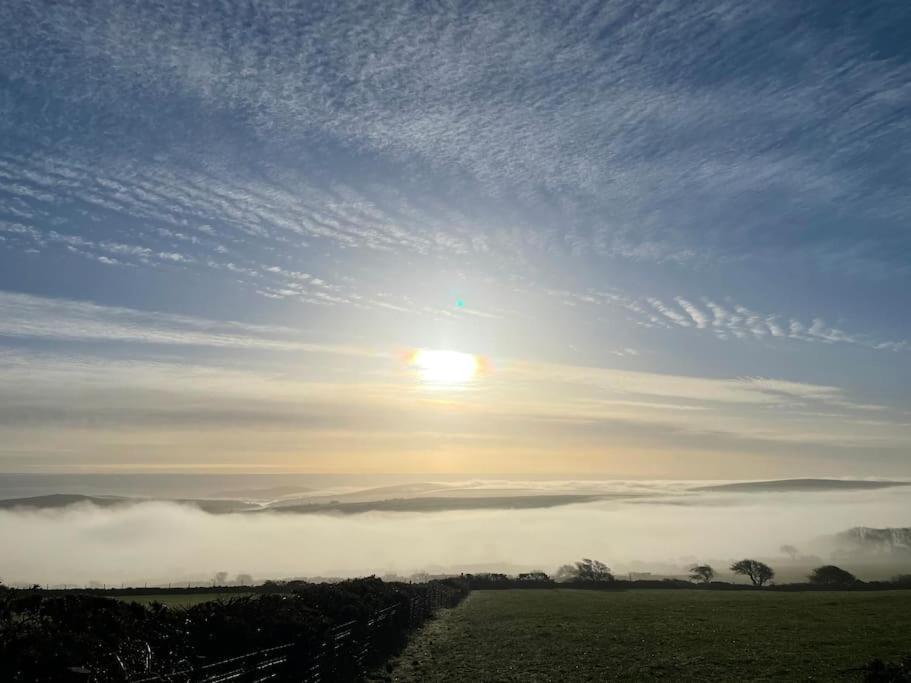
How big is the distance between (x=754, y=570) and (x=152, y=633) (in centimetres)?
15053

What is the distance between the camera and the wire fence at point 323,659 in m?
15.9

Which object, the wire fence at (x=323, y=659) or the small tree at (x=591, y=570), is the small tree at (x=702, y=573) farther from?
the wire fence at (x=323, y=659)

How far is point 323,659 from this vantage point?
23.0 meters

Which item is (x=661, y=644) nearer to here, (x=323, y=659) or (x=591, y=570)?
(x=323, y=659)

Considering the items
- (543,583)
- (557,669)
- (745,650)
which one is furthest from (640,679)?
(543,583)

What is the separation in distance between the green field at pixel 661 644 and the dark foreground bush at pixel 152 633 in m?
4.29

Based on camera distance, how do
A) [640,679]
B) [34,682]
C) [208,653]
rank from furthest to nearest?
[640,679], [208,653], [34,682]

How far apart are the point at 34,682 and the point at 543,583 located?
352ft

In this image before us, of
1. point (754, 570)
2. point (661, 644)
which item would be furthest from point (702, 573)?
point (661, 644)

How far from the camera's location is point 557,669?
88.2 feet

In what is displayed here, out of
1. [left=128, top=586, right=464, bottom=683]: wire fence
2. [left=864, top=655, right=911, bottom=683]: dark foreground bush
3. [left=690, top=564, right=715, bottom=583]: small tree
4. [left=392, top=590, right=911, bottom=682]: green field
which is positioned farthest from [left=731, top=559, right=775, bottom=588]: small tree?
[left=864, top=655, right=911, bottom=683]: dark foreground bush

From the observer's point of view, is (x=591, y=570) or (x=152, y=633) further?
(x=591, y=570)

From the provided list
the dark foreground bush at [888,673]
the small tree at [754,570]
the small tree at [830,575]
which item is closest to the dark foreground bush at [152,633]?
the dark foreground bush at [888,673]

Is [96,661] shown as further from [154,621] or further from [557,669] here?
[557,669]
